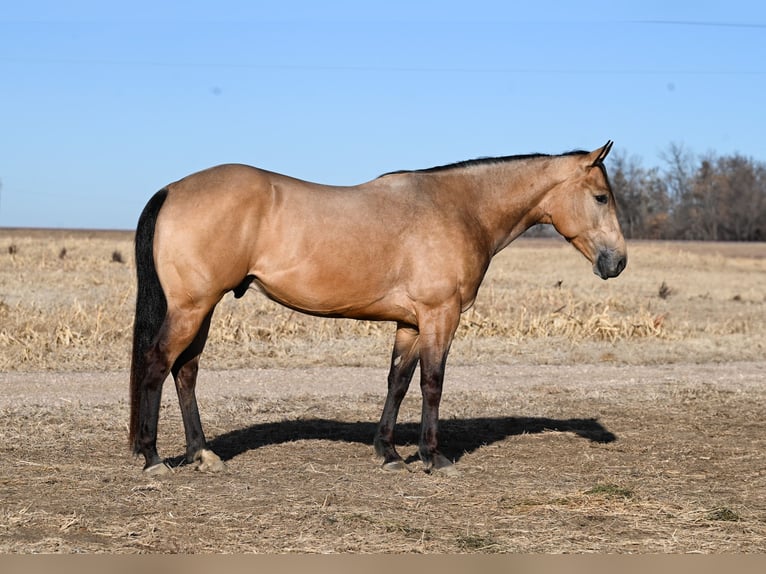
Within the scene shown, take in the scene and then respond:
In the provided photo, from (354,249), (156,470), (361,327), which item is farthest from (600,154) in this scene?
(361,327)

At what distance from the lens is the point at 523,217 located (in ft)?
30.6

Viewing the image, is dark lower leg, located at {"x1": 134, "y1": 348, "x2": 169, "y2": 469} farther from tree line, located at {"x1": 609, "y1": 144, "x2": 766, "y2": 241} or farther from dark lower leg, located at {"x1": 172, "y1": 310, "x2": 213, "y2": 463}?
tree line, located at {"x1": 609, "y1": 144, "x2": 766, "y2": 241}

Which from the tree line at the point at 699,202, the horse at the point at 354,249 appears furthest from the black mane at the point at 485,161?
the tree line at the point at 699,202

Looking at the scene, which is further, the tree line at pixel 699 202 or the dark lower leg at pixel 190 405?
the tree line at pixel 699 202

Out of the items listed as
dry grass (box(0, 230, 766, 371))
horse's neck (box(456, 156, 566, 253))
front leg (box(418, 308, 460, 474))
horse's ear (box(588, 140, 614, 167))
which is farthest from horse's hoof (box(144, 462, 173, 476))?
dry grass (box(0, 230, 766, 371))

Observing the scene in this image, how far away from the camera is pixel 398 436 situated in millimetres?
10555

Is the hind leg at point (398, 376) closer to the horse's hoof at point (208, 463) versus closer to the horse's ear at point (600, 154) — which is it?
the horse's hoof at point (208, 463)

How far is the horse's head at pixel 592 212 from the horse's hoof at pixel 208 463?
3.71 metres

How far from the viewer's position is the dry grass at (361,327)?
15586mm

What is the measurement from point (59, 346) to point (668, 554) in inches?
461

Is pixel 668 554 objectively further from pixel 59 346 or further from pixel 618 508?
pixel 59 346

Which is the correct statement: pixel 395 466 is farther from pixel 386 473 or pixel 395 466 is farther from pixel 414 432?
pixel 414 432

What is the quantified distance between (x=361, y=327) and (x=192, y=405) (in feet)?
30.9

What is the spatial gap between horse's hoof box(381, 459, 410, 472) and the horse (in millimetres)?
17
